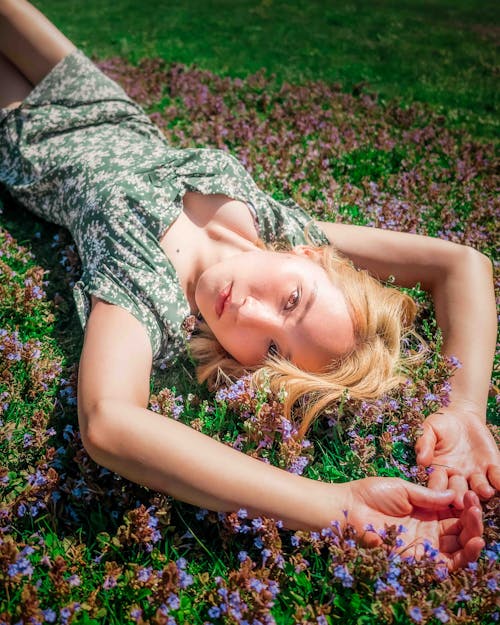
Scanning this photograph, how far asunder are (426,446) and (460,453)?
0.21 metres

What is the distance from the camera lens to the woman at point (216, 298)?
266cm

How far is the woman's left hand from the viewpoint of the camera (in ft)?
9.57

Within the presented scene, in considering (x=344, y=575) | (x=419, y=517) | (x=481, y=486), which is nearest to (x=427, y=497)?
(x=419, y=517)

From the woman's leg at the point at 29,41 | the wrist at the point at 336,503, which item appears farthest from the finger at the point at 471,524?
the woman's leg at the point at 29,41

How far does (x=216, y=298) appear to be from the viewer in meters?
3.49

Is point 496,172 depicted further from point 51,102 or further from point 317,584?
point 317,584

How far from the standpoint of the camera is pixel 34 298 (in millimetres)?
4020

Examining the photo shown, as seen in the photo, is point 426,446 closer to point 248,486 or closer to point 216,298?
point 248,486

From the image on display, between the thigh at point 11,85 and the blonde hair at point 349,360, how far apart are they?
318cm

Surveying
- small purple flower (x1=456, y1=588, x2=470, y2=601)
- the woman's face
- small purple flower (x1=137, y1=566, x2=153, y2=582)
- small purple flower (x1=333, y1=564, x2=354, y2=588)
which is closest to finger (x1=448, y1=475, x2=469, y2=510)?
small purple flower (x1=456, y1=588, x2=470, y2=601)

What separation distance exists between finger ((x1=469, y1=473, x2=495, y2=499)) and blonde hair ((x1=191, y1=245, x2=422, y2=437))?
2.31 feet

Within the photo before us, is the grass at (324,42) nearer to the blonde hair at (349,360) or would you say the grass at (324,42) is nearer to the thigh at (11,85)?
the thigh at (11,85)

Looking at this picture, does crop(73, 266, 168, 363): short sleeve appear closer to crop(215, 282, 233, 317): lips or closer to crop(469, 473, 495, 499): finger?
crop(215, 282, 233, 317): lips

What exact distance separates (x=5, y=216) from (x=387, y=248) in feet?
11.2
